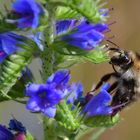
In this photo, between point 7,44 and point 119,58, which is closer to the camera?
point 7,44

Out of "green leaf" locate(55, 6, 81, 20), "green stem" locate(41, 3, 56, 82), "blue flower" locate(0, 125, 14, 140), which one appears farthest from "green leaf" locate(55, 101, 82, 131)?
"green leaf" locate(55, 6, 81, 20)

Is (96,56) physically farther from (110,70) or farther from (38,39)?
(110,70)

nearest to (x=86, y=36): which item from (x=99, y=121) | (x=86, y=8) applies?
(x=86, y=8)

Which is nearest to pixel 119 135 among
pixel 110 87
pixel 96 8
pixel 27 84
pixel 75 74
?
pixel 75 74

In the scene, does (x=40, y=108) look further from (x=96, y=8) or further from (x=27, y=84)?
(x=96, y=8)

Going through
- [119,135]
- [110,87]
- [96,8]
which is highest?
[96,8]

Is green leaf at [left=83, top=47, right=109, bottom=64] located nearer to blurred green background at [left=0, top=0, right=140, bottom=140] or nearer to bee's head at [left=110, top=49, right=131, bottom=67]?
bee's head at [left=110, top=49, right=131, bottom=67]
